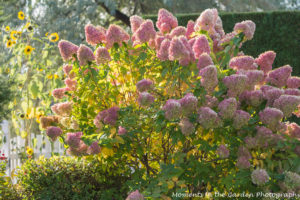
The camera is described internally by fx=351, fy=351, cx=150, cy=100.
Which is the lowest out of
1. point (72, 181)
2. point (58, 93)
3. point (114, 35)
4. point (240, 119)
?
point (72, 181)

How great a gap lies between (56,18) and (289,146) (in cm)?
858

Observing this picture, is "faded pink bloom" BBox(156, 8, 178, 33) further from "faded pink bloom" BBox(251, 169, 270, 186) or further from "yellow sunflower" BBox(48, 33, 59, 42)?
"yellow sunflower" BBox(48, 33, 59, 42)

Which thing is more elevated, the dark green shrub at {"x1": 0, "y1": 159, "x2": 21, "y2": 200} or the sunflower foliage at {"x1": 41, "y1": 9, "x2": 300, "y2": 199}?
the sunflower foliage at {"x1": 41, "y1": 9, "x2": 300, "y2": 199}

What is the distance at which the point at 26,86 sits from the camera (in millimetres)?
4824

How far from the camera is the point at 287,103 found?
1.54 m

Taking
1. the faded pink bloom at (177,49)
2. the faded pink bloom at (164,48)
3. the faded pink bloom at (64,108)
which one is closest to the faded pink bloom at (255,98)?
the faded pink bloom at (177,49)

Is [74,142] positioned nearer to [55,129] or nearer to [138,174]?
[55,129]

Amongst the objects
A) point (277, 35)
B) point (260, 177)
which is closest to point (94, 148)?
point (260, 177)

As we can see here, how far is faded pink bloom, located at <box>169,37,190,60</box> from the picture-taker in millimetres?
1630

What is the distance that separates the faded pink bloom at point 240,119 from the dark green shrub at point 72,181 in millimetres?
1176

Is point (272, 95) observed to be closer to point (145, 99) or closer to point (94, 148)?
point (145, 99)

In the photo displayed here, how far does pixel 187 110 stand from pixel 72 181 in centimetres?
151

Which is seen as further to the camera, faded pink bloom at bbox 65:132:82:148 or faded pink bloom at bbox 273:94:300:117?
faded pink bloom at bbox 65:132:82:148

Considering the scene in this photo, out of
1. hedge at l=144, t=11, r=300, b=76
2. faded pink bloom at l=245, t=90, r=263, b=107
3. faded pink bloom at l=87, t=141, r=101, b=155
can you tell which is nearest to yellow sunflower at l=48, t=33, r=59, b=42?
hedge at l=144, t=11, r=300, b=76
